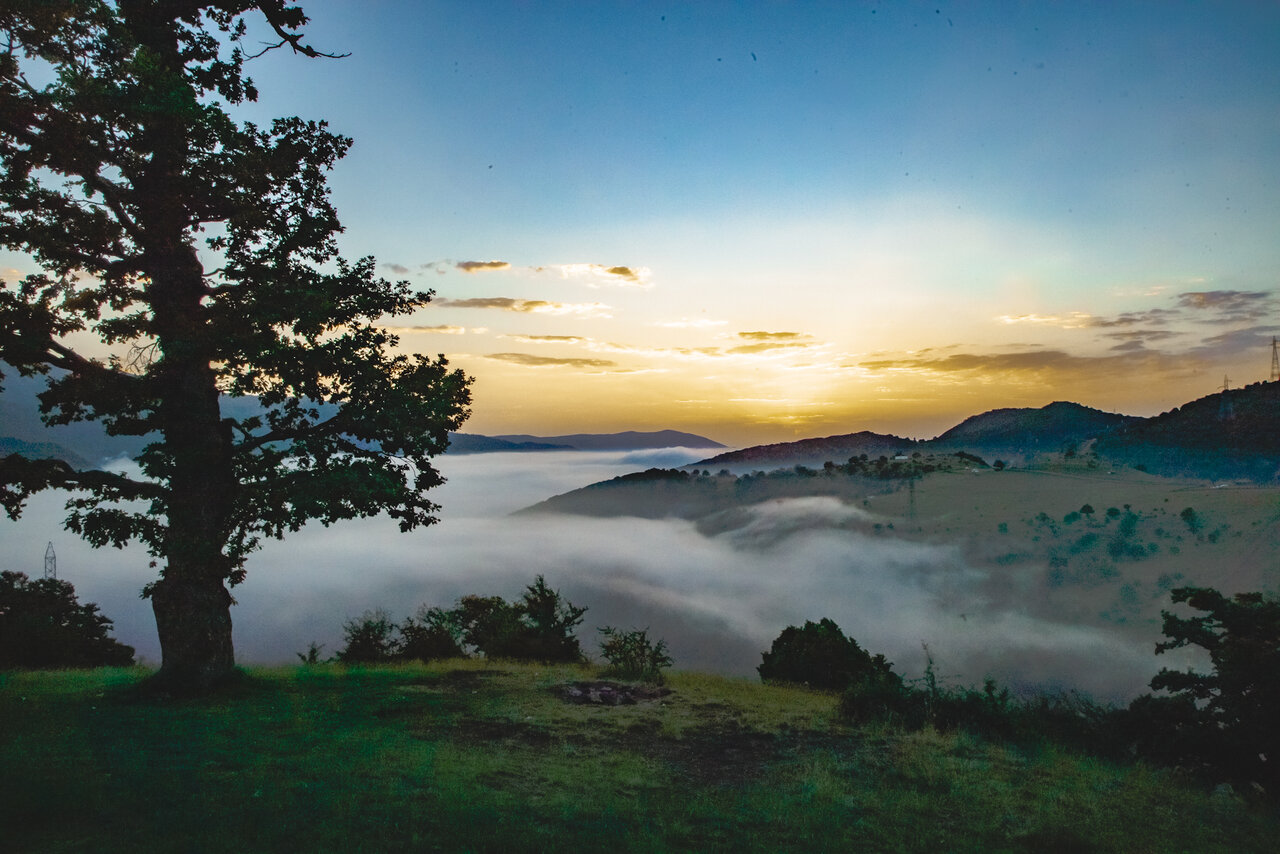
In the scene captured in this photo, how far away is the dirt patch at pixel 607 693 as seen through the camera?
1845 centimetres

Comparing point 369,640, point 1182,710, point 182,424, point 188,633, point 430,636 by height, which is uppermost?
point 182,424

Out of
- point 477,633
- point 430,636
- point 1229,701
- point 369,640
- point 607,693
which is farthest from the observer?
point 477,633

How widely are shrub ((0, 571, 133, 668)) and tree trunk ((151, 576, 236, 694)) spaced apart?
11360 millimetres

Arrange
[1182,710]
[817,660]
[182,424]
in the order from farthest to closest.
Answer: [817,660] → [182,424] → [1182,710]

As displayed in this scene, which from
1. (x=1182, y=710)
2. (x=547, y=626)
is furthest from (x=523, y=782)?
(x=547, y=626)

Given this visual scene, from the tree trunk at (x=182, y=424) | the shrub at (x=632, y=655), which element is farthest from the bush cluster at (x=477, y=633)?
the tree trunk at (x=182, y=424)

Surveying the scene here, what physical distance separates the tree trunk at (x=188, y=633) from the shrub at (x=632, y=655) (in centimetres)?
1133

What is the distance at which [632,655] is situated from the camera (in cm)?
2392

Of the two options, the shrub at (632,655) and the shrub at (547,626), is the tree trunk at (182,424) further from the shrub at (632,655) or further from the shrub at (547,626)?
the shrub at (547,626)

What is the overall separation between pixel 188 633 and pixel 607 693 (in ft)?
34.8

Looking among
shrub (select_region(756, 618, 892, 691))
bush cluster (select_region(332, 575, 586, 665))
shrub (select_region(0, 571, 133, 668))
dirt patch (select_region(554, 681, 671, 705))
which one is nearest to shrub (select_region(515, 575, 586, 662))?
bush cluster (select_region(332, 575, 586, 665))

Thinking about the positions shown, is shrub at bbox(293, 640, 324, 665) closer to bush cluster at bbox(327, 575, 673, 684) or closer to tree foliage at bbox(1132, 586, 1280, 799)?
bush cluster at bbox(327, 575, 673, 684)

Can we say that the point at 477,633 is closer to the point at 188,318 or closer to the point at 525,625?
the point at 525,625

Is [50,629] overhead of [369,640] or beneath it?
overhead
